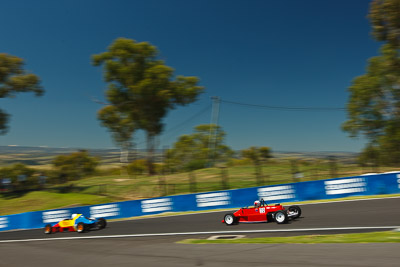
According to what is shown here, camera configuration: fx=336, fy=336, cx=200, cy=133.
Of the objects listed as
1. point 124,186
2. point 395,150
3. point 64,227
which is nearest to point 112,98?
point 124,186

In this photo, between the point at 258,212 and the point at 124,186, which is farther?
the point at 124,186

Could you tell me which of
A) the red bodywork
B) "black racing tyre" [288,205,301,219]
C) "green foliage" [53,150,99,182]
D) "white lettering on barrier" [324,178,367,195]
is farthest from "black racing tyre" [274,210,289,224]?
"green foliage" [53,150,99,182]

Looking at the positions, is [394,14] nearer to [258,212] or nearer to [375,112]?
[375,112]

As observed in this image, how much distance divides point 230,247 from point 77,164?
7234 centimetres

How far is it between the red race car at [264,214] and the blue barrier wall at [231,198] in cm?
598

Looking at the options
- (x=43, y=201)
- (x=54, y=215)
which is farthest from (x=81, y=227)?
(x=43, y=201)

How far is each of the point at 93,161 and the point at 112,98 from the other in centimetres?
3697

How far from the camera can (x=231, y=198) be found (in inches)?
803

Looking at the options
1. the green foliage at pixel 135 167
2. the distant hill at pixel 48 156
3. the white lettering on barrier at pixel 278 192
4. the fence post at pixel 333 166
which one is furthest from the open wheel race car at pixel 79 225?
the green foliage at pixel 135 167

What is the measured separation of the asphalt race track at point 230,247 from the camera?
6719mm

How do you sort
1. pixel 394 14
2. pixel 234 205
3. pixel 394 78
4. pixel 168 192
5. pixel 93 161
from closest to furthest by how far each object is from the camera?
pixel 234 205 < pixel 394 14 < pixel 168 192 < pixel 394 78 < pixel 93 161

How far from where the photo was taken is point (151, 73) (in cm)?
4059

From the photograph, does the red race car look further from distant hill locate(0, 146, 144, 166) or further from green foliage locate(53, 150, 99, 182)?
green foliage locate(53, 150, 99, 182)

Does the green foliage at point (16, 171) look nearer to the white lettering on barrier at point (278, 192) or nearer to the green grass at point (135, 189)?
the green grass at point (135, 189)
